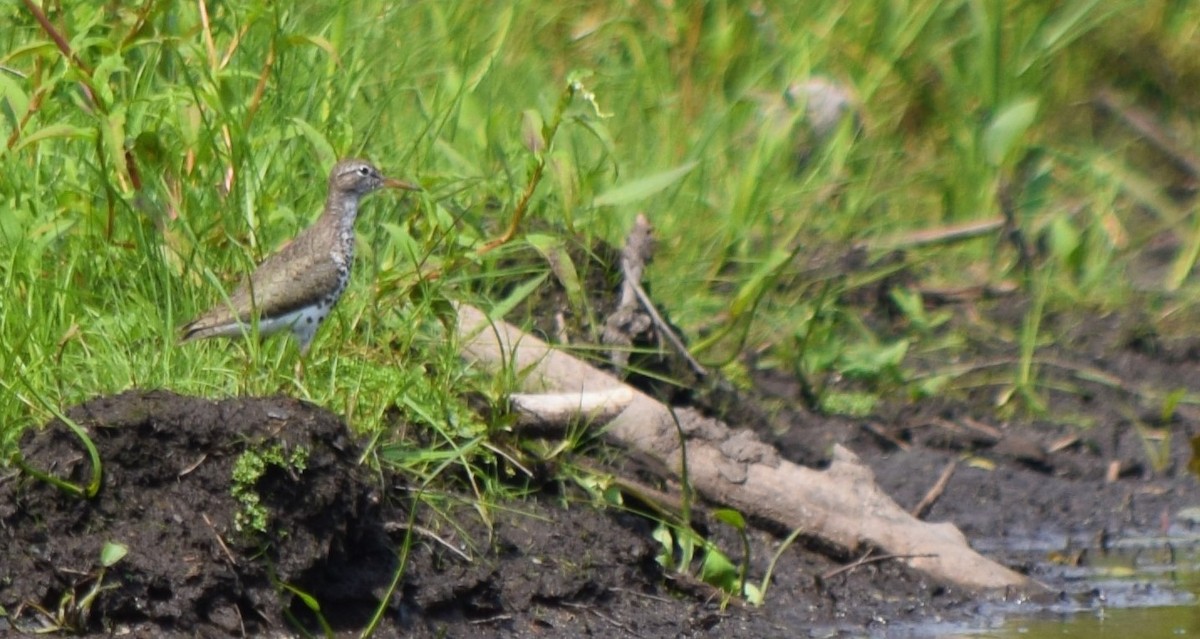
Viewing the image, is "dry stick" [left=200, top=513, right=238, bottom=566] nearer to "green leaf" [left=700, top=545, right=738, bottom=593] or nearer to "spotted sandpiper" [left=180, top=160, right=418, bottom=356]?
"spotted sandpiper" [left=180, top=160, right=418, bottom=356]

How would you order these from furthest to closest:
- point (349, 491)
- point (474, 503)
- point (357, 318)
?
point (357, 318)
point (474, 503)
point (349, 491)

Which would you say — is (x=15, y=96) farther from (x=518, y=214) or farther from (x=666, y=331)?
(x=666, y=331)

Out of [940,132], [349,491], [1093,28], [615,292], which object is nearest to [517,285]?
[615,292]

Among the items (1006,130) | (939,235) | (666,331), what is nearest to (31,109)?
(666,331)

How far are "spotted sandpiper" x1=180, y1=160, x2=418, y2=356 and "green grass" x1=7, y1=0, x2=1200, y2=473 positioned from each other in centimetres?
8

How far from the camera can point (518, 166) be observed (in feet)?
22.3

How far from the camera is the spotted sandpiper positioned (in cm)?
525

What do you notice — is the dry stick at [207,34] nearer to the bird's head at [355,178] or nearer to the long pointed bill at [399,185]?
the bird's head at [355,178]

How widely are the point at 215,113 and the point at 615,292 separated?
1585mm

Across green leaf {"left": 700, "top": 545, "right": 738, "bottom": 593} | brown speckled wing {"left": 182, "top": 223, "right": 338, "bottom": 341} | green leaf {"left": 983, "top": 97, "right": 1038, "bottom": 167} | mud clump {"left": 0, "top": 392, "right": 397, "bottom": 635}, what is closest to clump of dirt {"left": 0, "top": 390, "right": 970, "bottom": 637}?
mud clump {"left": 0, "top": 392, "right": 397, "bottom": 635}

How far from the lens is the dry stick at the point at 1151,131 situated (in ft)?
30.6

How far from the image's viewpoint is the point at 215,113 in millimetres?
5746

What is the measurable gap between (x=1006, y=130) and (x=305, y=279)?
3.56 meters

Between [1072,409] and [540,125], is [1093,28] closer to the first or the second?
[1072,409]
